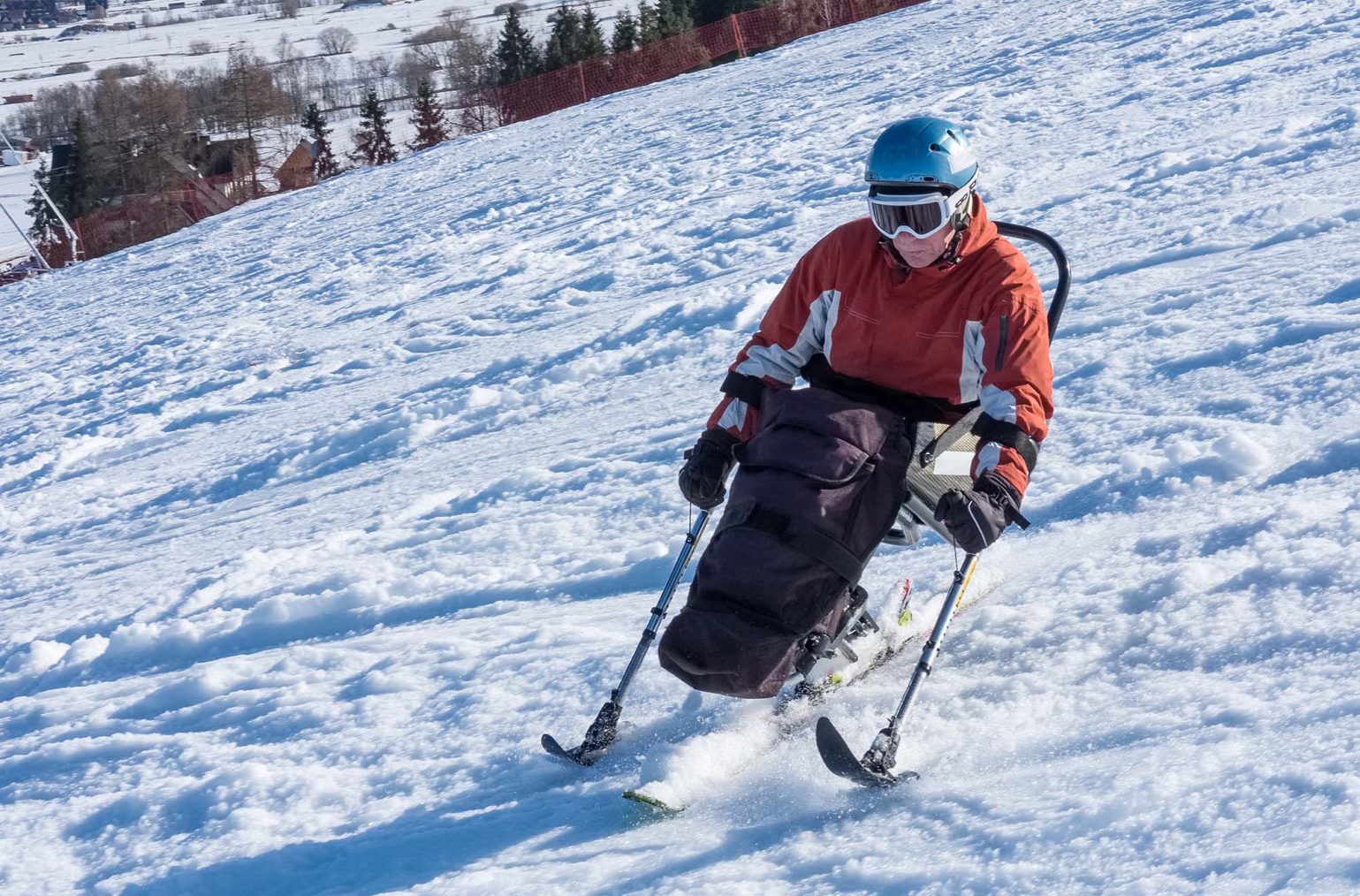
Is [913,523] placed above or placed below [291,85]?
below

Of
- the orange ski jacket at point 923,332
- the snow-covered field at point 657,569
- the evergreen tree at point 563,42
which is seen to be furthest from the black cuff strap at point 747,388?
the evergreen tree at point 563,42

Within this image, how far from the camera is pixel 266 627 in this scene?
15.8ft

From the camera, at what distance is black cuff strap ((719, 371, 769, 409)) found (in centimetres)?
338

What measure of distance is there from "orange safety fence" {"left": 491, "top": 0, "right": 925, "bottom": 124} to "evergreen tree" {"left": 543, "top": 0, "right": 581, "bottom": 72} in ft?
61.8

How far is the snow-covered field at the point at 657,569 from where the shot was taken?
2652 mm

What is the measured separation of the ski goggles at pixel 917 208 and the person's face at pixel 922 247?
0.06ft

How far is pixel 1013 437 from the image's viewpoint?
2.81 meters

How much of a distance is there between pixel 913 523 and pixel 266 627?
9.72ft

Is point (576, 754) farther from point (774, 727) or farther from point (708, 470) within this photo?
point (708, 470)

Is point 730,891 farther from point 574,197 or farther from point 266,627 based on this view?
point 574,197

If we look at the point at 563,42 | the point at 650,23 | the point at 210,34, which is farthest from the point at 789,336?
the point at 210,34

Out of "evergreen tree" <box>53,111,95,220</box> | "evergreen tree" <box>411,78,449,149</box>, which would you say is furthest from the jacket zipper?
"evergreen tree" <box>53,111,95,220</box>

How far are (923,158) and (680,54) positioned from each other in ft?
71.5

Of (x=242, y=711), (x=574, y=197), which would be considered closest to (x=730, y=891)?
(x=242, y=711)
